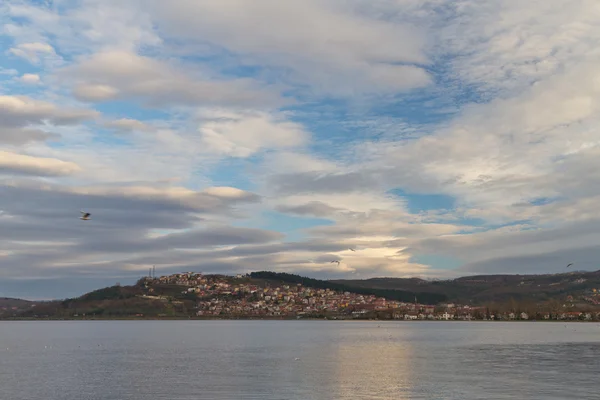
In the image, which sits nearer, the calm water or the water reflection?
the calm water

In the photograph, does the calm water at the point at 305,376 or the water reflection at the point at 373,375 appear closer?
the calm water at the point at 305,376

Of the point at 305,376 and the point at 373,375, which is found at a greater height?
the point at 305,376

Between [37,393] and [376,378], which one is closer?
[37,393]

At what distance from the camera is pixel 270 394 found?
182 ft

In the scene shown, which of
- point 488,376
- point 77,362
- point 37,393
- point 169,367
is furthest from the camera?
point 77,362

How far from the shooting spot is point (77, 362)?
3676 inches

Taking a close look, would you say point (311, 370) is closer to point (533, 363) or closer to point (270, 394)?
point (270, 394)

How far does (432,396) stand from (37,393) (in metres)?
38.7

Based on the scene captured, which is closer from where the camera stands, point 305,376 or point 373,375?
point 305,376

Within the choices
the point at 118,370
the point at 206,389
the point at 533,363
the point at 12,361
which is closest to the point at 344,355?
the point at 533,363

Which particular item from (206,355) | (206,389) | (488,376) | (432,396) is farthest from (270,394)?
(206,355)

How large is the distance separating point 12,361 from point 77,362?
12.4 meters

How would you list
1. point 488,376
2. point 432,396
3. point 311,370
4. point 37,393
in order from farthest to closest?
point 311,370, point 488,376, point 37,393, point 432,396

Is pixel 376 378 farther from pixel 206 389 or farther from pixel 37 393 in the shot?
pixel 37 393
